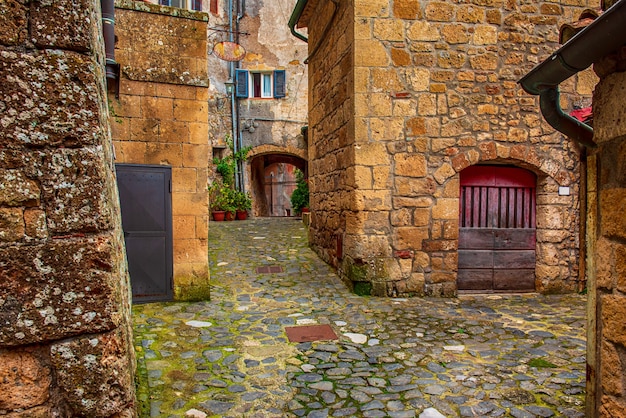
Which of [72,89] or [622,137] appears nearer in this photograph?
[72,89]

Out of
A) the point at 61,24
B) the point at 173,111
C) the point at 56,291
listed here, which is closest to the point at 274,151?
the point at 173,111

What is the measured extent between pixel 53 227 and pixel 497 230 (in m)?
5.68

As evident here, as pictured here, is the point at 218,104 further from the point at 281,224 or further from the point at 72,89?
the point at 72,89

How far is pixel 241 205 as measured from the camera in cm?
1324

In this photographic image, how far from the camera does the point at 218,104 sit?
554 inches

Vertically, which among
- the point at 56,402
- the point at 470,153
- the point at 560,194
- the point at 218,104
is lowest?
the point at 56,402

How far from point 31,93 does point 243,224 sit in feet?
33.4

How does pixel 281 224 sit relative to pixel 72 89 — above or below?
below

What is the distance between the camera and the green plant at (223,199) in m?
12.9

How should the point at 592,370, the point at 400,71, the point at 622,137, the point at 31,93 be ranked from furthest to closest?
the point at 400,71 < the point at 592,370 < the point at 622,137 < the point at 31,93

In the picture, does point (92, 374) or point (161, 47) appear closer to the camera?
point (92, 374)

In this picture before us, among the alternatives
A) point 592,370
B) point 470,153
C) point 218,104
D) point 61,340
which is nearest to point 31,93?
point 61,340

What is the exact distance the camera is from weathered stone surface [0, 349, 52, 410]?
1.34 meters

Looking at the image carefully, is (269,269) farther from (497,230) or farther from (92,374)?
(92,374)
